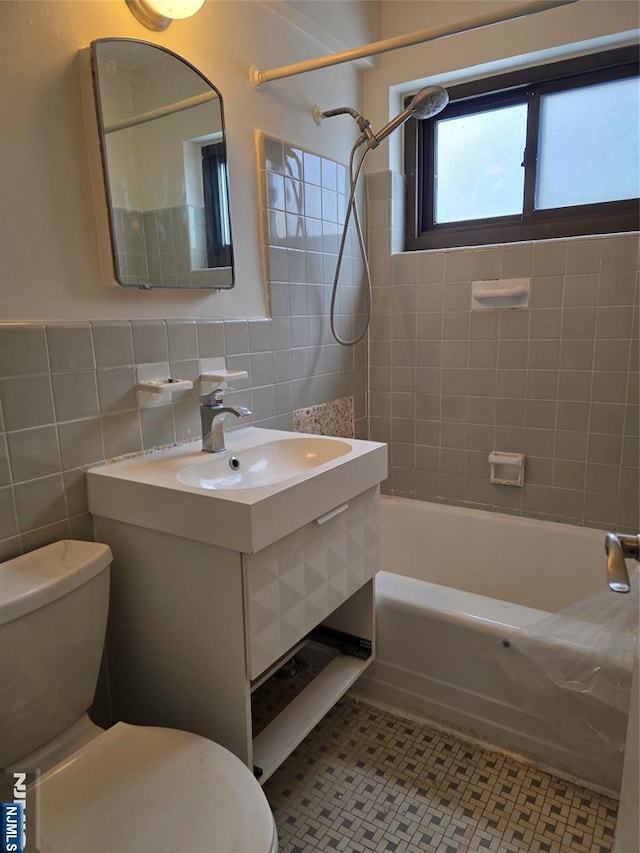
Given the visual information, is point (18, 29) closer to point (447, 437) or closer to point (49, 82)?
point (49, 82)

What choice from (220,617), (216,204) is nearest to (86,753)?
(220,617)

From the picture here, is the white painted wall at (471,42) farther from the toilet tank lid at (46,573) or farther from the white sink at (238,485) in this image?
the toilet tank lid at (46,573)

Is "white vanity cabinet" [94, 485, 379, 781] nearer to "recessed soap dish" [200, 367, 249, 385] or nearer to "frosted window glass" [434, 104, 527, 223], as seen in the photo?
"recessed soap dish" [200, 367, 249, 385]

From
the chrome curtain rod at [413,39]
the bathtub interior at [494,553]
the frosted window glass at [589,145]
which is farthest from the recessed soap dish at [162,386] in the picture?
the frosted window glass at [589,145]

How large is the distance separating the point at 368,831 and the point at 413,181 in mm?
2322

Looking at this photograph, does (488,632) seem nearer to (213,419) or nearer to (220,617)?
(220,617)

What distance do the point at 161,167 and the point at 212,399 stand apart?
609mm

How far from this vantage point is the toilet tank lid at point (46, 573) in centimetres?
Answer: 97

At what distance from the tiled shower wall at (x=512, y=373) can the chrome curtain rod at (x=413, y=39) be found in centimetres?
72

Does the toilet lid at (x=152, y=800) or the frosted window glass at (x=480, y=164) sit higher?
the frosted window glass at (x=480, y=164)

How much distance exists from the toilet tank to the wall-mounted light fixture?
4.12 feet

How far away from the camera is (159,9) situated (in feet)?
4.20

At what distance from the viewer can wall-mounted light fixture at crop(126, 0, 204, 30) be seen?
1271mm

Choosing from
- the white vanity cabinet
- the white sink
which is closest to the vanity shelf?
A: the white vanity cabinet
